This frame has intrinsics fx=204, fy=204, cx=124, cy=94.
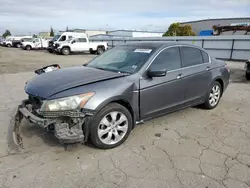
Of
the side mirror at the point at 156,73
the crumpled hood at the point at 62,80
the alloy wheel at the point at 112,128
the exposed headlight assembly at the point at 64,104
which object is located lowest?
the alloy wheel at the point at 112,128

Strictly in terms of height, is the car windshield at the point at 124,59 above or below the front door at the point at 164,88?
above

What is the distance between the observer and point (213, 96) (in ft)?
15.2

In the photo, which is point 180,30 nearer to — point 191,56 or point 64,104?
point 191,56

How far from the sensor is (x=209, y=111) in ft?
15.1

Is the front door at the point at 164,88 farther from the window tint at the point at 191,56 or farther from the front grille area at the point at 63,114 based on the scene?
the front grille area at the point at 63,114

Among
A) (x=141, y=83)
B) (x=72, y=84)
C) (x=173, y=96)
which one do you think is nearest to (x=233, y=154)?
(x=173, y=96)

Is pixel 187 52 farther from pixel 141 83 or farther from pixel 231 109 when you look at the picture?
pixel 231 109

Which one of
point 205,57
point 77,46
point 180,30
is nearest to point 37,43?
point 77,46

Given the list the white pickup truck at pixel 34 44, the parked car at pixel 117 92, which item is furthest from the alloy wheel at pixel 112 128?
the white pickup truck at pixel 34 44

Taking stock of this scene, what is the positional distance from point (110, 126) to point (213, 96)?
110 inches

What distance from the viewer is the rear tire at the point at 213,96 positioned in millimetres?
4488

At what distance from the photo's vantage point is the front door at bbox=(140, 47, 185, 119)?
3.27m

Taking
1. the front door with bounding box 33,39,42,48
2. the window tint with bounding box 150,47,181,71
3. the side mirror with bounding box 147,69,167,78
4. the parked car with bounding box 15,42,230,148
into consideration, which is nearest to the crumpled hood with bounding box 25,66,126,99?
the parked car with bounding box 15,42,230,148

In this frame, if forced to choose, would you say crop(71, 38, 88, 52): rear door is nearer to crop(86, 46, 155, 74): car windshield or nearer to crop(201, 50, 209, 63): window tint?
crop(86, 46, 155, 74): car windshield
